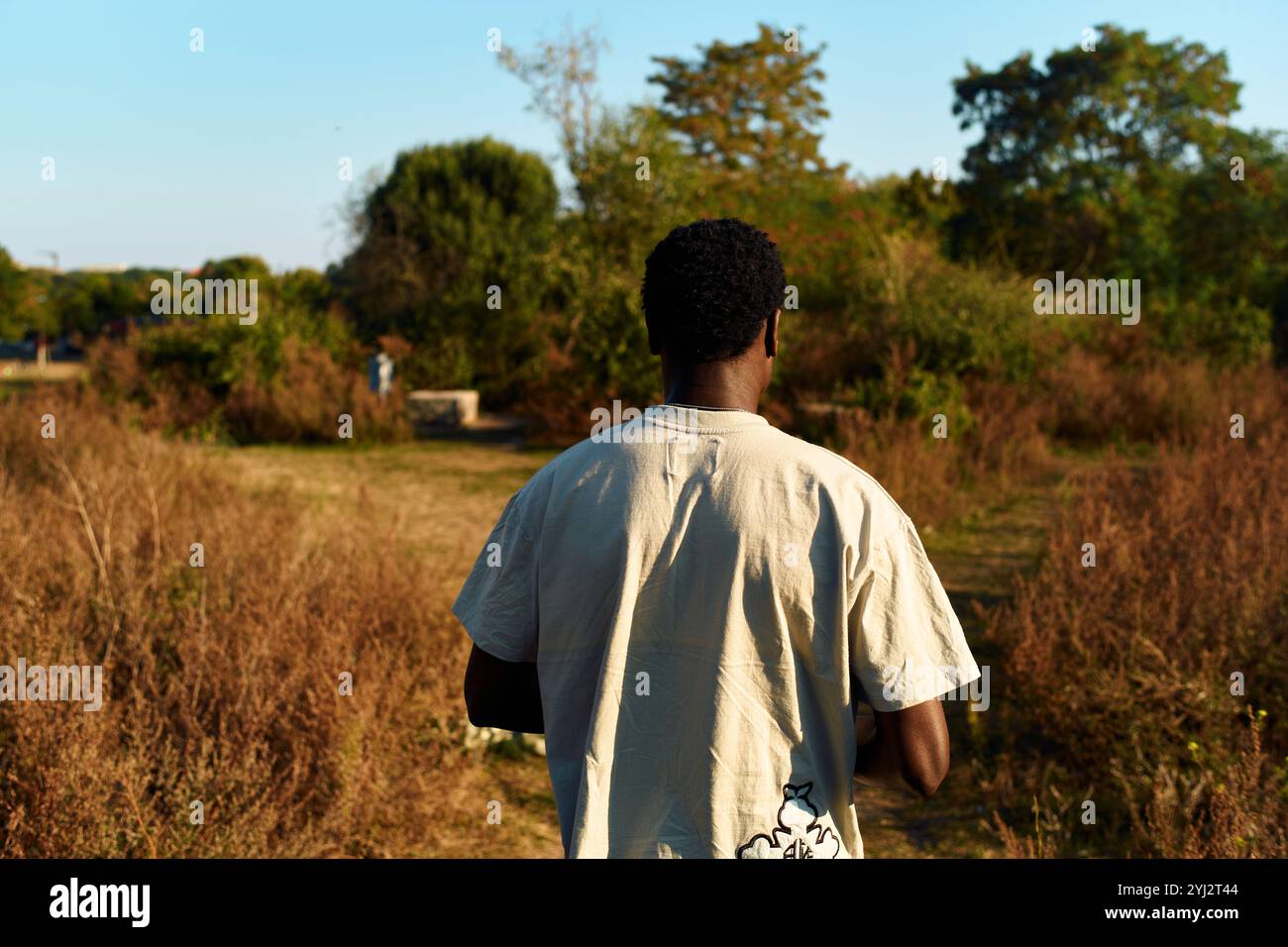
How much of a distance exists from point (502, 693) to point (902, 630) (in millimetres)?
679

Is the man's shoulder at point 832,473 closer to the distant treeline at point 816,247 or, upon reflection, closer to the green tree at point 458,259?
the distant treeline at point 816,247

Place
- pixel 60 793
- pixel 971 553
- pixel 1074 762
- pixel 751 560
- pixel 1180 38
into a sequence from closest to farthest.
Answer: pixel 751 560 < pixel 60 793 < pixel 1074 762 < pixel 971 553 < pixel 1180 38

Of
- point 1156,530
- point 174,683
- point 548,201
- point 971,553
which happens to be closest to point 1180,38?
point 548,201

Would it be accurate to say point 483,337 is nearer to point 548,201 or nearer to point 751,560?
point 548,201

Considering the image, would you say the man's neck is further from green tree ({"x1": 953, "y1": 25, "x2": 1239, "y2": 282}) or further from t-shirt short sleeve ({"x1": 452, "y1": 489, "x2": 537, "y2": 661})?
green tree ({"x1": 953, "y1": 25, "x2": 1239, "y2": 282})

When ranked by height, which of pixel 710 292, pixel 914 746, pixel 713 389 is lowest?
pixel 914 746

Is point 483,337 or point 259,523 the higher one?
point 483,337

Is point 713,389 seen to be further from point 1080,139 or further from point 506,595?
point 1080,139

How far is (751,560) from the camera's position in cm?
163

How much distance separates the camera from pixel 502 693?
1895mm

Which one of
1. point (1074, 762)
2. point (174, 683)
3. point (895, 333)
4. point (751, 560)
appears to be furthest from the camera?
point (895, 333)

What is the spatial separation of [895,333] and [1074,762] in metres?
10.7

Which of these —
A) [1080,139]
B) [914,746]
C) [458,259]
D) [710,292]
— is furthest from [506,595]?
[1080,139]

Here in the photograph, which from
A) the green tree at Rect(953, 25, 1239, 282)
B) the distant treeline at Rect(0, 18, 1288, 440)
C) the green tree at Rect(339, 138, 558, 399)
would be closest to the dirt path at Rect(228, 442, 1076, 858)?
the distant treeline at Rect(0, 18, 1288, 440)
